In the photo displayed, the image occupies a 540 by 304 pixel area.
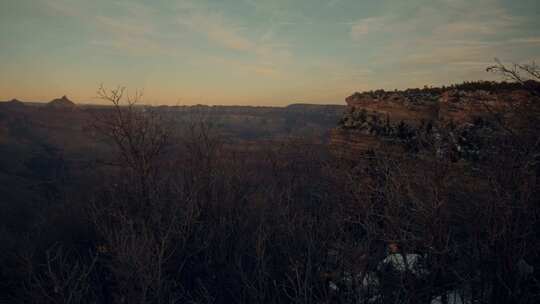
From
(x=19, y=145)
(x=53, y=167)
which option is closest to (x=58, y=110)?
(x=19, y=145)

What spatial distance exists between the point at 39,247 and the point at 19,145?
80.0 meters

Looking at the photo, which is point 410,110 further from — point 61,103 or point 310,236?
point 61,103

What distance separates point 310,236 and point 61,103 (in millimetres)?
155673

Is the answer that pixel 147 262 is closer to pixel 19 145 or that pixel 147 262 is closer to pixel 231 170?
pixel 231 170

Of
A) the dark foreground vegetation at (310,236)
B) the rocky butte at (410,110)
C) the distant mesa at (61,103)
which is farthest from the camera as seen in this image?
the distant mesa at (61,103)

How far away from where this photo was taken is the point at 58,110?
12112 centimetres

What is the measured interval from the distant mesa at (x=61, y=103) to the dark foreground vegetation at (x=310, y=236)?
126727 mm

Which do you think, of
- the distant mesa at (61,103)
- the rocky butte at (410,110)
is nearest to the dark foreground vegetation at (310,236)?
the rocky butte at (410,110)

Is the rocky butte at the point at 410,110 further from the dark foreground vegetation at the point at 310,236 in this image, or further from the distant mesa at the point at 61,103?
the distant mesa at the point at 61,103

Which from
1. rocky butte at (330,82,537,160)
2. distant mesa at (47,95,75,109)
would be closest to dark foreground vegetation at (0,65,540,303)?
rocky butte at (330,82,537,160)

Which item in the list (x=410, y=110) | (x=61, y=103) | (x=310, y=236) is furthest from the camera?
(x=61, y=103)

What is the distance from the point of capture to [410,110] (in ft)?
69.9

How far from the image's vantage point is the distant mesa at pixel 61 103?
126975mm

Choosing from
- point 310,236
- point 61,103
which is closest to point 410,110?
point 310,236
